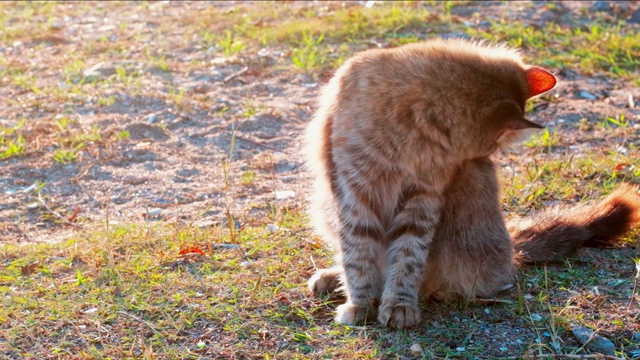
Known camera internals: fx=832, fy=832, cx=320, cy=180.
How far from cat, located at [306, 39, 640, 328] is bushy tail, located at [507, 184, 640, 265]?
268 mm

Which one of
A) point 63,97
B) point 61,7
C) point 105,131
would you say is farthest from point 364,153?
point 61,7

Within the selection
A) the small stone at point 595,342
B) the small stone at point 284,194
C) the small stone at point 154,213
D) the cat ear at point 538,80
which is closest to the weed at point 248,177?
the small stone at point 284,194

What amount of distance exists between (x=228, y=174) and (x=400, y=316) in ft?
7.44

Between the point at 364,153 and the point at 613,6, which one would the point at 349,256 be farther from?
the point at 613,6

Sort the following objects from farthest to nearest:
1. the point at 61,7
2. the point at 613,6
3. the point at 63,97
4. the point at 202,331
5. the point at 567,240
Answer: the point at 61,7 < the point at 613,6 < the point at 63,97 < the point at 567,240 < the point at 202,331

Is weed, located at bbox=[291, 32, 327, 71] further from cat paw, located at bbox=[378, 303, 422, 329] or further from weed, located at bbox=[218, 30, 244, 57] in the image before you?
cat paw, located at bbox=[378, 303, 422, 329]

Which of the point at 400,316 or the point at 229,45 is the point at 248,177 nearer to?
the point at 400,316

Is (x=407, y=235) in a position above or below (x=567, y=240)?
above

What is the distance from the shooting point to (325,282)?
3.88 meters

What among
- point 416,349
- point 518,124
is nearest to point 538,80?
point 518,124

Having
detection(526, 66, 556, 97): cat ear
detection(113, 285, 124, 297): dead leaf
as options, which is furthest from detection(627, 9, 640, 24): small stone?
detection(113, 285, 124, 297): dead leaf

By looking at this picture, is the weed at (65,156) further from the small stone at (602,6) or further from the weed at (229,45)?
the small stone at (602,6)

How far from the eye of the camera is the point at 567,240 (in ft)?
13.5

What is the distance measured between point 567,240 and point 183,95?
348 centimetres
